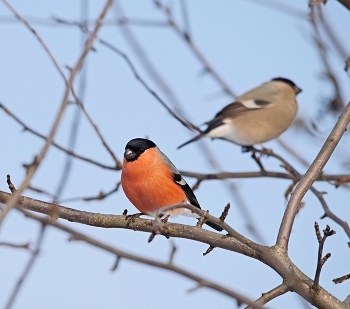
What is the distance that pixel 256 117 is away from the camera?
750 cm

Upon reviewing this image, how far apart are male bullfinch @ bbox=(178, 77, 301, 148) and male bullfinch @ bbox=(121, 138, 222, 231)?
2.67 metres

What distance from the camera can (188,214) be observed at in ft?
13.7

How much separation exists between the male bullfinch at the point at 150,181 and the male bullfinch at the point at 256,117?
105 inches

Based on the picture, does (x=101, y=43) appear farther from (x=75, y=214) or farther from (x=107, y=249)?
(x=107, y=249)

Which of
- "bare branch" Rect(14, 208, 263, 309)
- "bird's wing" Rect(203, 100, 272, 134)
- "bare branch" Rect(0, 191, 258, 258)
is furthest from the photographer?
"bird's wing" Rect(203, 100, 272, 134)

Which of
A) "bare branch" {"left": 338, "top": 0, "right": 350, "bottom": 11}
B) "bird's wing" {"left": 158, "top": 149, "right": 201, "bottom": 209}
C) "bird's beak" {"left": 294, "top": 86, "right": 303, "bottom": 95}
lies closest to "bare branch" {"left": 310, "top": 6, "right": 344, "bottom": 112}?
"bare branch" {"left": 338, "top": 0, "right": 350, "bottom": 11}

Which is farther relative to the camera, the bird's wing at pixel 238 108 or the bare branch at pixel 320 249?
the bird's wing at pixel 238 108

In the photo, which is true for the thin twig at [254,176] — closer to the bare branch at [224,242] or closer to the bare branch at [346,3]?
the bare branch at [346,3]

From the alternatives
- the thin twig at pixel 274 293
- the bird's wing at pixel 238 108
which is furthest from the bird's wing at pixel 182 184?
the bird's wing at pixel 238 108

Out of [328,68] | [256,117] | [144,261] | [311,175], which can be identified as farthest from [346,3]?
[256,117]

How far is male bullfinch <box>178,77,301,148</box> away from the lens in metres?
7.27

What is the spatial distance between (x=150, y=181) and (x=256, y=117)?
380 centimetres

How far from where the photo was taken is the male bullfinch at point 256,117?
727cm

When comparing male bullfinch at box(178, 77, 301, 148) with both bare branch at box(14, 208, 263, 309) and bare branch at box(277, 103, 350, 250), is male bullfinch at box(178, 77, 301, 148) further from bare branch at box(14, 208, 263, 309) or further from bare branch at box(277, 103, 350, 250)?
bare branch at box(14, 208, 263, 309)
